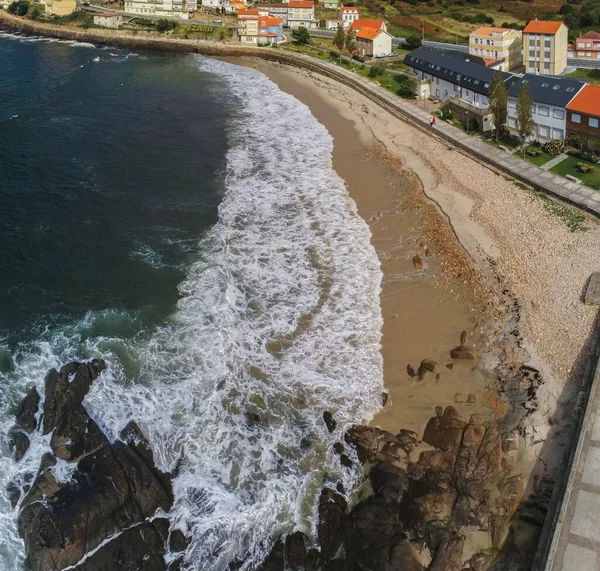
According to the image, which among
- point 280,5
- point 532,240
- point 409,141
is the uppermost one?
point 280,5

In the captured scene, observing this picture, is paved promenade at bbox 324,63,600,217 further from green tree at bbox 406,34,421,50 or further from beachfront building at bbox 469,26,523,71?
green tree at bbox 406,34,421,50

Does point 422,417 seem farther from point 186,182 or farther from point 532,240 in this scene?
point 186,182

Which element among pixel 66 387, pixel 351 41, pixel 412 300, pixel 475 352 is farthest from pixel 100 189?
pixel 351 41

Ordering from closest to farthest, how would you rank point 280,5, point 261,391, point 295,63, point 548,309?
1. point 261,391
2. point 548,309
3. point 295,63
4. point 280,5

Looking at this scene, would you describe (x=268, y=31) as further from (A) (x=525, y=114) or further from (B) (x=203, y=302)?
(B) (x=203, y=302)

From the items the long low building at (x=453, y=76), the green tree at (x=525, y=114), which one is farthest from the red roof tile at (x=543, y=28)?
the green tree at (x=525, y=114)

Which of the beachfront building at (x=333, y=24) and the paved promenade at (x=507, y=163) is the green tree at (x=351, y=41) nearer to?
the beachfront building at (x=333, y=24)

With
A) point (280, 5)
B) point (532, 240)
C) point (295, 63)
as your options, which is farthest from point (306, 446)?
point (280, 5)
